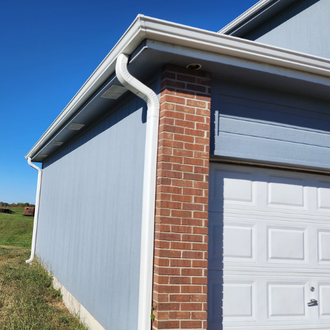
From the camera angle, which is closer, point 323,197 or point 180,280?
point 180,280

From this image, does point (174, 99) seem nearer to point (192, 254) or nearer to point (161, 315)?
point (192, 254)

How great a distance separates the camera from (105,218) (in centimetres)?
538

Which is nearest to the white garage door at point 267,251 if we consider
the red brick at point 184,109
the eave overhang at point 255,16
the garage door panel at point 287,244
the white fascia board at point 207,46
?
the garage door panel at point 287,244

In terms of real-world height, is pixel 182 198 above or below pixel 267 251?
above

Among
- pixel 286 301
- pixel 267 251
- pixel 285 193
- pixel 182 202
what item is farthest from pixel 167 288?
pixel 285 193

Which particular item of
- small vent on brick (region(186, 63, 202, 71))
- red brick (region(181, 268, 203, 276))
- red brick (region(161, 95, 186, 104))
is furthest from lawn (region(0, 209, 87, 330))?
small vent on brick (region(186, 63, 202, 71))

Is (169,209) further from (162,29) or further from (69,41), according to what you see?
(69,41)

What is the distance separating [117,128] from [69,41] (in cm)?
1167

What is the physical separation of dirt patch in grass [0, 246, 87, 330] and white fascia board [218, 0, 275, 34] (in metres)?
6.13

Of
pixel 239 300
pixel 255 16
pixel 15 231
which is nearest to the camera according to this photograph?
pixel 239 300

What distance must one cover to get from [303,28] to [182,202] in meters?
4.38

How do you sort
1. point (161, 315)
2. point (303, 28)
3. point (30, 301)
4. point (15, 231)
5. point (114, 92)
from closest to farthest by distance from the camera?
point (161, 315) < point (114, 92) < point (303, 28) < point (30, 301) < point (15, 231)

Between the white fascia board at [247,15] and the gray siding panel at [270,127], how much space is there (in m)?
2.94

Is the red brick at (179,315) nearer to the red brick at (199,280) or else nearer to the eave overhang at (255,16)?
the red brick at (199,280)
